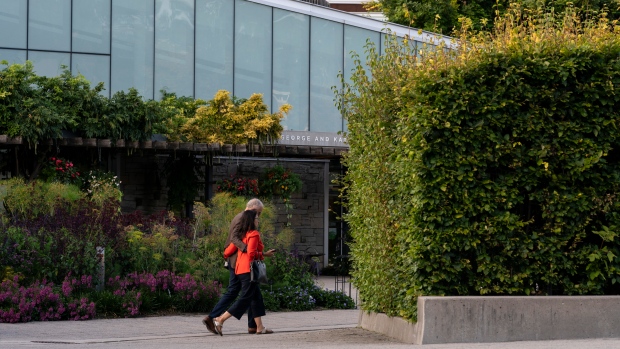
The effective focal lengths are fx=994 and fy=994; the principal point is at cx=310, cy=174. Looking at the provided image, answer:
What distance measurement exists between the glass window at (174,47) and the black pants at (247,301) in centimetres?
1489

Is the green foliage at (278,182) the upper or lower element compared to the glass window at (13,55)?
lower

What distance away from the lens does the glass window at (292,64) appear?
93.2ft

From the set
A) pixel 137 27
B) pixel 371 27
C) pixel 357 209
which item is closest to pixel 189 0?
pixel 137 27

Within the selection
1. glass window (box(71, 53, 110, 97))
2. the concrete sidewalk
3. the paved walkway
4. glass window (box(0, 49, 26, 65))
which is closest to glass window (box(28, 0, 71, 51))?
glass window (box(0, 49, 26, 65))

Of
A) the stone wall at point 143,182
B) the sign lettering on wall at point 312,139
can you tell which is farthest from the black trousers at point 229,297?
the sign lettering on wall at point 312,139

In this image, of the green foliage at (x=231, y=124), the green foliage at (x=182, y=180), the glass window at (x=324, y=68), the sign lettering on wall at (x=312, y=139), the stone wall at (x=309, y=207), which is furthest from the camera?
the stone wall at (x=309, y=207)

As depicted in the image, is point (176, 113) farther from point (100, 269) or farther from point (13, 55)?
point (100, 269)

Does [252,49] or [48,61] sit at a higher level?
[252,49]

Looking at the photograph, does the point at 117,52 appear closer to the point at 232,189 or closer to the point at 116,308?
the point at 232,189

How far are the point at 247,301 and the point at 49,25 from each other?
15564 mm

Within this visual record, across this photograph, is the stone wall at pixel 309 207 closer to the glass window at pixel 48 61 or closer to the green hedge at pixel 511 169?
the glass window at pixel 48 61

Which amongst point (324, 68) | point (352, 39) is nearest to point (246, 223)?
point (324, 68)

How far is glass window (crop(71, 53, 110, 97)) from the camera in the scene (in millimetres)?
26156

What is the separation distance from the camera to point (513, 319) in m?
10.8
